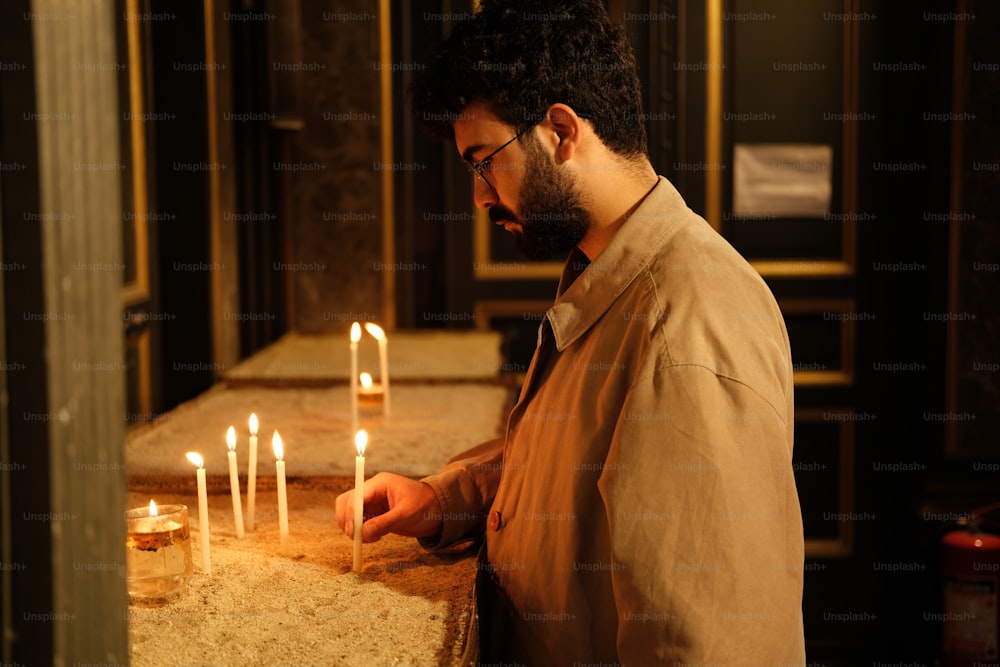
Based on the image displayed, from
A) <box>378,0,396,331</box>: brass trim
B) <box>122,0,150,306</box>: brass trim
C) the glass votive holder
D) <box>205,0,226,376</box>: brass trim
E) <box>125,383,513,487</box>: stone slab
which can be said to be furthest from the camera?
<box>378,0,396,331</box>: brass trim

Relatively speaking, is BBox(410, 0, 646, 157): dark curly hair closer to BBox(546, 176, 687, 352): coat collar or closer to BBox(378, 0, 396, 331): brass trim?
BBox(546, 176, 687, 352): coat collar

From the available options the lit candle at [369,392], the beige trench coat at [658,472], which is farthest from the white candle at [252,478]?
the lit candle at [369,392]

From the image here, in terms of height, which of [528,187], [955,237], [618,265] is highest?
[528,187]

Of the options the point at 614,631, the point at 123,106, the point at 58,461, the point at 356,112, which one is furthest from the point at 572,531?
the point at 356,112

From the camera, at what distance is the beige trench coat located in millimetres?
1270

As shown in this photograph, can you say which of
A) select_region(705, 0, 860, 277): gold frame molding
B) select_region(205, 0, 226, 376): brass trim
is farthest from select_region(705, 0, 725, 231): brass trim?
select_region(205, 0, 226, 376): brass trim

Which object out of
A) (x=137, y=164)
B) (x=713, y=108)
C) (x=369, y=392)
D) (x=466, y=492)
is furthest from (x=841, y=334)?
(x=466, y=492)

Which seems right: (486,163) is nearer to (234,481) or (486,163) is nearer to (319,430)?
(234,481)

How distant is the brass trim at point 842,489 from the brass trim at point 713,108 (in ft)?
2.96

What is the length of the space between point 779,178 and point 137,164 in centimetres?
260

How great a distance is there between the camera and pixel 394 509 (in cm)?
168

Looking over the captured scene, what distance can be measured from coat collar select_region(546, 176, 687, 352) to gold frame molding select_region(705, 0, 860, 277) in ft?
9.75

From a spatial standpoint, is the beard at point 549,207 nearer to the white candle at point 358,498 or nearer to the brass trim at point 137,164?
the white candle at point 358,498

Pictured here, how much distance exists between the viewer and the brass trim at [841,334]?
4461 millimetres
